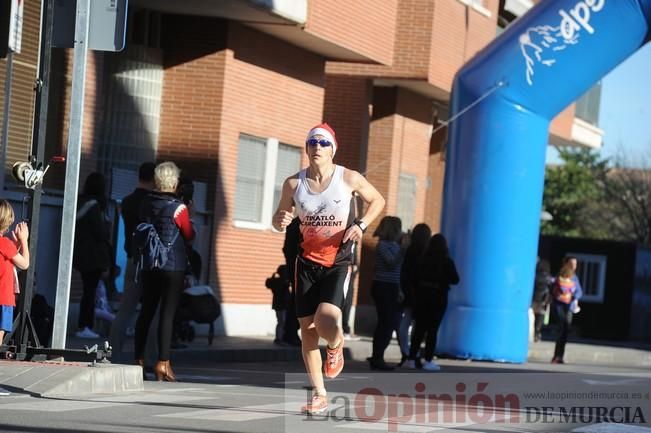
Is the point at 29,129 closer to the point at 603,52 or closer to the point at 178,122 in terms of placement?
the point at 178,122

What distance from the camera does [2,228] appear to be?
37.9ft

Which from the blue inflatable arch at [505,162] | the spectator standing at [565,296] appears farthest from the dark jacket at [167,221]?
the spectator standing at [565,296]

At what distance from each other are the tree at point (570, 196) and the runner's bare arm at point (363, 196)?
59992 mm

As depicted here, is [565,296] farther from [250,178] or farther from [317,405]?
[317,405]

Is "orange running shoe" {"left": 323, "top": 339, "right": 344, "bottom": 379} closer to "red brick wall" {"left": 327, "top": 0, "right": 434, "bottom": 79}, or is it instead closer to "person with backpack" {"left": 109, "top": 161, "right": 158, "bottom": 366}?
"person with backpack" {"left": 109, "top": 161, "right": 158, "bottom": 366}

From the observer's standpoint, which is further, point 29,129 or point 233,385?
point 29,129

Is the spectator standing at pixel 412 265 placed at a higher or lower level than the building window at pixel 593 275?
higher

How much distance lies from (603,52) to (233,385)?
8233 millimetres

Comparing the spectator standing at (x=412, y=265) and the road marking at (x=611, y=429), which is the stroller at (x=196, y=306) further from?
the road marking at (x=611, y=429)

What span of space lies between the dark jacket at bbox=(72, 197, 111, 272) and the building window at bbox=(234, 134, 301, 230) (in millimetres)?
5490

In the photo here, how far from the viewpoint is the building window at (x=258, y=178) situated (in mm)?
22234

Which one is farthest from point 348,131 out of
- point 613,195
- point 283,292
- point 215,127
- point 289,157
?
point 613,195

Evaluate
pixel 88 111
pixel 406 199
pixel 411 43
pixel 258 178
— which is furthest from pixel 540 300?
pixel 88 111

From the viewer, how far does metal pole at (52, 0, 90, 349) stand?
11.3 m
